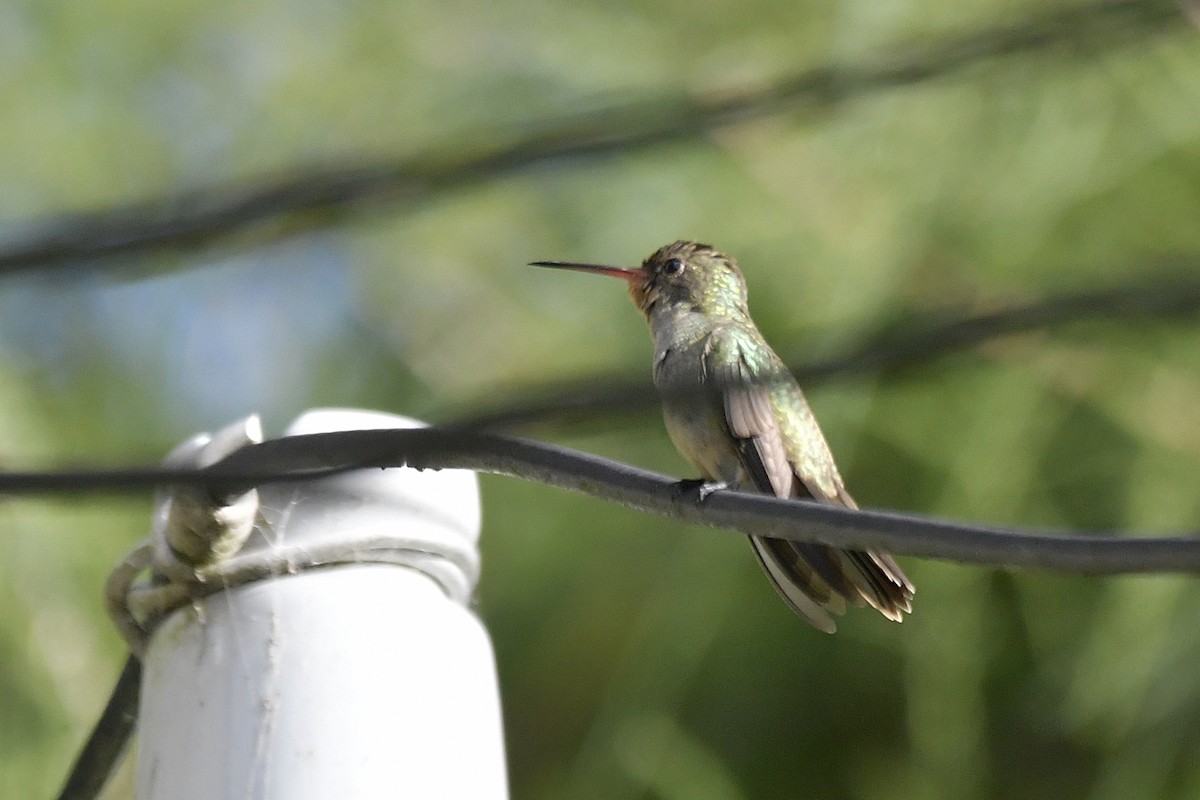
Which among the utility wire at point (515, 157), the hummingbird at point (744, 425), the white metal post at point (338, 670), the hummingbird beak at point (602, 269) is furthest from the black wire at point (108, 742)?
the hummingbird beak at point (602, 269)

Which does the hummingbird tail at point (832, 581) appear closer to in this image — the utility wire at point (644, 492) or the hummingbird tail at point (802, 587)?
→ the hummingbird tail at point (802, 587)

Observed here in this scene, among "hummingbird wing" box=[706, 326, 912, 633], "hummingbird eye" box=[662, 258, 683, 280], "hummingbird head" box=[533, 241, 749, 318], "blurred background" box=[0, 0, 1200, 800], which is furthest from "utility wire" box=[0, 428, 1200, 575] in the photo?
"hummingbird eye" box=[662, 258, 683, 280]

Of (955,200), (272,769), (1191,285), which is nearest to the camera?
(1191,285)

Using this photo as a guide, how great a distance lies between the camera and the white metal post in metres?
1.76

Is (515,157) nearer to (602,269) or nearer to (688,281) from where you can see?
(602,269)

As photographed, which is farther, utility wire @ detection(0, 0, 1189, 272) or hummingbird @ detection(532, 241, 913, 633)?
hummingbird @ detection(532, 241, 913, 633)

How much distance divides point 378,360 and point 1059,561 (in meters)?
3.89

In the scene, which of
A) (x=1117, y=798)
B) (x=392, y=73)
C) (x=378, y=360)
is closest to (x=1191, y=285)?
(x=1117, y=798)

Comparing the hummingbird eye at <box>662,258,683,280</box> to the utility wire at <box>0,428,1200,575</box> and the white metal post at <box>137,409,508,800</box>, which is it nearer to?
the white metal post at <box>137,409,508,800</box>

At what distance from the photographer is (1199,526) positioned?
375cm

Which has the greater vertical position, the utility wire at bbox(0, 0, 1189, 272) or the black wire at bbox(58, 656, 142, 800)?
the utility wire at bbox(0, 0, 1189, 272)

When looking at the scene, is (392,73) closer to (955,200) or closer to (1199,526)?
(955,200)

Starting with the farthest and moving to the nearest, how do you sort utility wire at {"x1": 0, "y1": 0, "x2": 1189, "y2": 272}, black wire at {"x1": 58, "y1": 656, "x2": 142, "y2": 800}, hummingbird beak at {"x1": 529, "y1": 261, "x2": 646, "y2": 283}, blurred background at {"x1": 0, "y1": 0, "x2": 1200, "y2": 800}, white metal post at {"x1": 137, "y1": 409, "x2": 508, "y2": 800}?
blurred background at {"x1": 0, "y1": 0, "x2": 1200, "y2": 800}, hummingbird beak at {"x1": 529, "y1": 261, "x2": 646, "y2": 283}, black wire at {"x1": 58, "y1": 656, "x2": 142, "y2": 800}, white metal post at {"x1": 137, "y1": 409, "x2": 508, "y2": 800}, utility wire at {"x1": 0, "y1": 0, "x2": 1189, "y2": 272}

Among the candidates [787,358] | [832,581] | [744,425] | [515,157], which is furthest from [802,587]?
[515,157]
